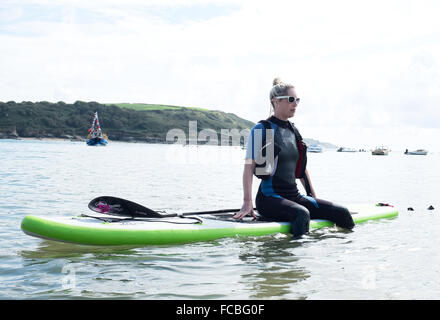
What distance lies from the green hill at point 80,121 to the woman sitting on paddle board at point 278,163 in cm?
15695

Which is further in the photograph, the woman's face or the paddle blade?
the paddle blade

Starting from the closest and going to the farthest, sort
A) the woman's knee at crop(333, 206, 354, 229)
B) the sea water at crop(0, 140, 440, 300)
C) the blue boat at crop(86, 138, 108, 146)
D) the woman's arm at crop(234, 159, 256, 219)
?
the sea water at crop(0, 140, 440, 300), the woman's arm at crop(234, 159, 256, 219), the woman's knee at crop(333, 206, 354, 229), the blue boat at crop(86, 138, 108, 146)

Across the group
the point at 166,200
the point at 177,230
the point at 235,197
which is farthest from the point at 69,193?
the point at 177,230

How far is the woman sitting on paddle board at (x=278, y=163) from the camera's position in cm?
678

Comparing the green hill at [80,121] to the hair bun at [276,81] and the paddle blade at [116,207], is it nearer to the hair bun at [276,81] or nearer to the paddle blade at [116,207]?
the paddle blade at [116,207]

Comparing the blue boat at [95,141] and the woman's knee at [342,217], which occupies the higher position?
the blue boat at [95,141]

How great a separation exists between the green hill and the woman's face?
157 meters

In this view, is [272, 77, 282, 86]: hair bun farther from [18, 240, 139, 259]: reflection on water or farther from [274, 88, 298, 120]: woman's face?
[18, 240, 139, 259]: reflection on water

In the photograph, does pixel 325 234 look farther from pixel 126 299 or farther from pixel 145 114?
pixel 145 114

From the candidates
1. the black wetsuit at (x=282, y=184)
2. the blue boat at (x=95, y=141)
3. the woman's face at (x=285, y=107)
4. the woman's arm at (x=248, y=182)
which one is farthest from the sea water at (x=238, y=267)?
the blue boat at (x=95, y=141)

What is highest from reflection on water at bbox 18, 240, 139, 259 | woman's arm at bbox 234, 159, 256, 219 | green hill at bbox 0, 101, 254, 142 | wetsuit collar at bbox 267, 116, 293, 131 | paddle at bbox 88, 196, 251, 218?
green hill at bbox 0, 101, 254, 142

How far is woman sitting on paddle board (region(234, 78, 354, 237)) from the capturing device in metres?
6.78

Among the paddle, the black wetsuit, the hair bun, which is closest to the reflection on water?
the paddle

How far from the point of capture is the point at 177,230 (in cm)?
673
